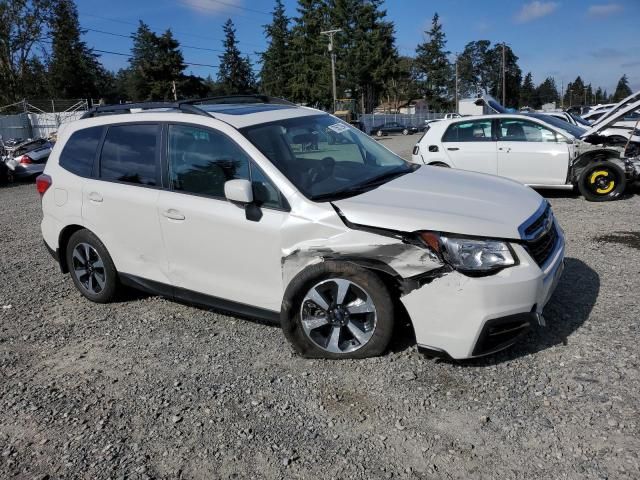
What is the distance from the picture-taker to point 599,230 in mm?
6902

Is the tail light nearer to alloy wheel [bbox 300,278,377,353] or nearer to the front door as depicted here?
the front door

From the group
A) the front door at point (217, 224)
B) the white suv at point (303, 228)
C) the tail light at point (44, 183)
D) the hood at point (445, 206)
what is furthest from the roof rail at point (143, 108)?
the hood at point (445, 206)

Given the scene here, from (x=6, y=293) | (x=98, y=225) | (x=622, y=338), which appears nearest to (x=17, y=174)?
(x=6, y=293)

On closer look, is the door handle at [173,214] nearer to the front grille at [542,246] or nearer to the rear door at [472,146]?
the front grille at [542,246]

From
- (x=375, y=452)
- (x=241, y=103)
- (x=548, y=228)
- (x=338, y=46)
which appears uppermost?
(x=338, y=46)

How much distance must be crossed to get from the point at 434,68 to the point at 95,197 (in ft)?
311

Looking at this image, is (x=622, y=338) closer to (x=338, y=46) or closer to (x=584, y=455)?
(x=584, y=455)

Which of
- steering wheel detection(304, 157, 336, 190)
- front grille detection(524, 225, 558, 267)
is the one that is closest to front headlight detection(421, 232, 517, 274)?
front grille detection(524, 225, 558, 267)

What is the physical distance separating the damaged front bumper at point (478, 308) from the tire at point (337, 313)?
22cm

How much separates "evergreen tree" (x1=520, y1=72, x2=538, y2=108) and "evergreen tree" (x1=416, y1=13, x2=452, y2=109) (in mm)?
43032

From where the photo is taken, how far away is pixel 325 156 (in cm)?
418

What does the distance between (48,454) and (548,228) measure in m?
3.47

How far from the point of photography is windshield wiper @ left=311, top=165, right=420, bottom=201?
3602mm

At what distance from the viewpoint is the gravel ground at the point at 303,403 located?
A: 104 inches
